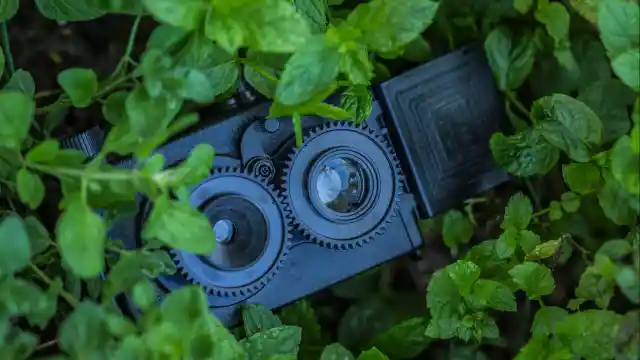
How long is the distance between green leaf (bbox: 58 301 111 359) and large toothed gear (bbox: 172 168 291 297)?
13cm

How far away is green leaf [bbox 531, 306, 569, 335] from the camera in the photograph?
794mm

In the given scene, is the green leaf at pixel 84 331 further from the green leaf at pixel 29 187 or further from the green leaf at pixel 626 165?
the green leaf at pixel 626 165

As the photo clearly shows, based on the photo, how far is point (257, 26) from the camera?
2.12 ft

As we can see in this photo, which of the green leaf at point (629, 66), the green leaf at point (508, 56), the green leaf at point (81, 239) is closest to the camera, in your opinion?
the green leaf at point (81, 239)

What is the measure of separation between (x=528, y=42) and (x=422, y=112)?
Answer: 0.44 ft

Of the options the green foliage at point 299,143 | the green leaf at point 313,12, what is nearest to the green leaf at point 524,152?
the green foliage at point 299,143

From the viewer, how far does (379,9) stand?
722mm

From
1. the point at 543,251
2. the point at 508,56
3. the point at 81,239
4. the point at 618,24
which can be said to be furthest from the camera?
the point at 508,56

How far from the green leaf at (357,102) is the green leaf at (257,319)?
0.62 feet

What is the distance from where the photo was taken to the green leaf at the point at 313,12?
0.74 m

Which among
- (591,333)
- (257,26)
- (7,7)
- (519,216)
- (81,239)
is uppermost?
(7,7)

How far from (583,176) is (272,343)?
321mm

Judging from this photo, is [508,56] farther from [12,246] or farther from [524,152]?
[12,246]

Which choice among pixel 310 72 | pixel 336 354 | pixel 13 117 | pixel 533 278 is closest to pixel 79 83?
pixel 13 117
